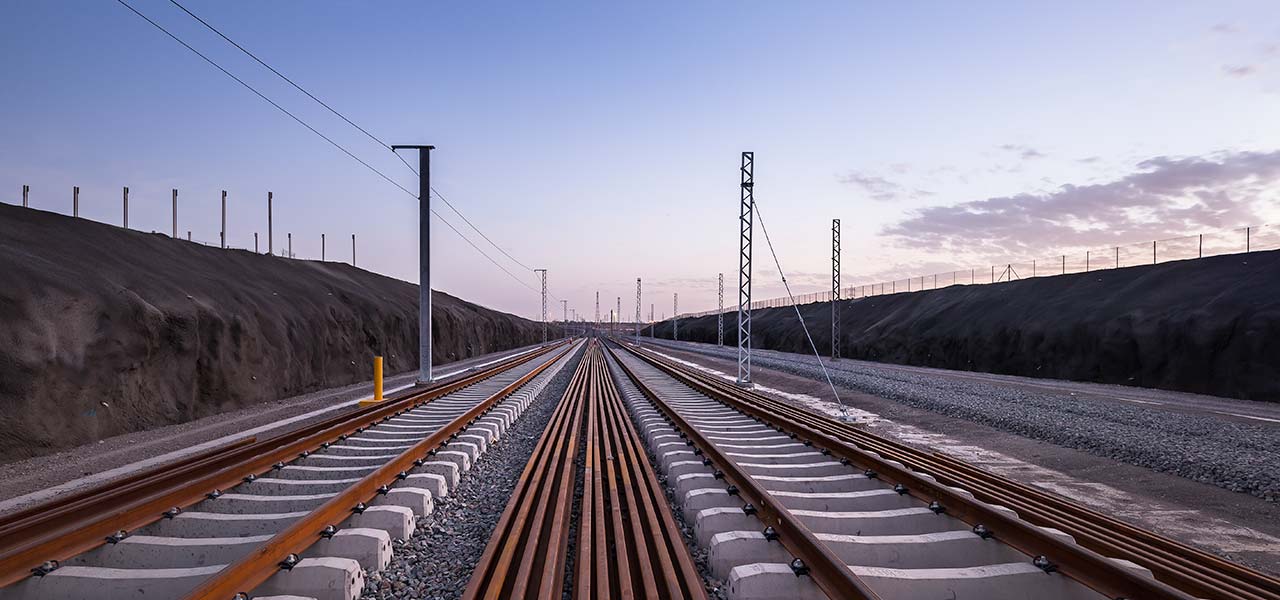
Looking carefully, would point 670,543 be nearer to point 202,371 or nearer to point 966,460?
point 966,460

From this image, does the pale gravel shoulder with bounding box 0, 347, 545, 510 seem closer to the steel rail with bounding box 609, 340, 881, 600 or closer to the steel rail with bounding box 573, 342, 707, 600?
the steel rail with bounding box 573, 342, 707, 600

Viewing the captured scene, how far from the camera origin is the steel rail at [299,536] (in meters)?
3.49

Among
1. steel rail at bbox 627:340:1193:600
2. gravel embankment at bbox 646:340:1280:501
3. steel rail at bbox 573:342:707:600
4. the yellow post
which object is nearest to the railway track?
steel rail at bbox 573:342:707:600

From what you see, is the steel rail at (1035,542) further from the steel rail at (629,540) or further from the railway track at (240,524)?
the railway track at (240,524)

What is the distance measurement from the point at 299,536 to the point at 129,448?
9.32 m

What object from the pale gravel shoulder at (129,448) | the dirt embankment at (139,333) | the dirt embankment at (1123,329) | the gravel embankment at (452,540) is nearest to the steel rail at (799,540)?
the gravel embankment at (452,540)

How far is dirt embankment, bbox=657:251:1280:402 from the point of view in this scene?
26.3 meters

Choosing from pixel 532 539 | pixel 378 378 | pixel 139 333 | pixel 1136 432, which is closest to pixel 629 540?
pixel 532 539

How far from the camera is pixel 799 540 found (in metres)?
4.37

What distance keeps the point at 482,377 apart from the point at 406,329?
17.2 metres

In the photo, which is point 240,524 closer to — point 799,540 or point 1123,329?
point 799,540

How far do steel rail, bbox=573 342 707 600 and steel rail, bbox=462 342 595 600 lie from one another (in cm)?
18

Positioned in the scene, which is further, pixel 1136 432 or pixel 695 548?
pixel 1136 432

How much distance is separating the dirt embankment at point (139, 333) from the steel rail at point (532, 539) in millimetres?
9262
